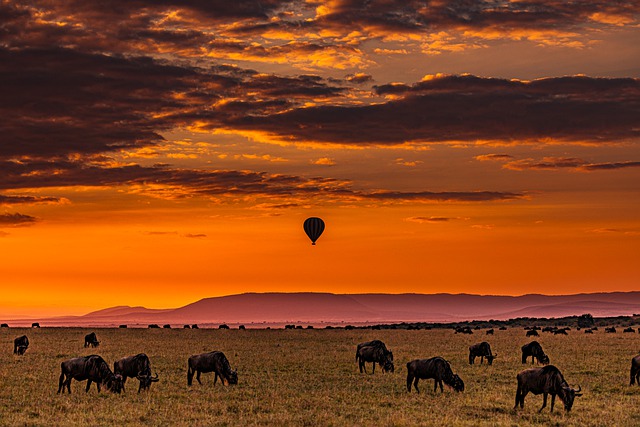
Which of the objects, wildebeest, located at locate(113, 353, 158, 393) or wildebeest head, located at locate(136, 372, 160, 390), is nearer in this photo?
wildebeest head, located at locate(136, 372, 160, 390)

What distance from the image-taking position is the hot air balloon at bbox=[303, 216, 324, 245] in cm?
7875

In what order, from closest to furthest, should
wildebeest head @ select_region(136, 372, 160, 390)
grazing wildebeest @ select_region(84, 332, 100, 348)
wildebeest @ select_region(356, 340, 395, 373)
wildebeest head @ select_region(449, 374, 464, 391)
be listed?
1. wildebeest head @ select_region(449, 374, 464, 391)
2. wildebeest head @ select_region(136, 372, 160, 390)
3. wildebeest @ select_region(356, 340, 395, 373)
4. grazing wildebeest @ select_region(84, 332, 100, 348)

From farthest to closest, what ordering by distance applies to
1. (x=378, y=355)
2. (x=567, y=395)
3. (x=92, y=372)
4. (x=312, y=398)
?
(x=378, y=355)
(x=92, y=372)
(x=312, y=398)
(x=567, y=395)

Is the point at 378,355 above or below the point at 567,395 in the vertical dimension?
above

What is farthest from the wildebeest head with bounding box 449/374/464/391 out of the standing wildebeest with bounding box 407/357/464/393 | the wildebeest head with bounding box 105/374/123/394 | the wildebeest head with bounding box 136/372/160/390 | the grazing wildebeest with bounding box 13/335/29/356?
the grazing wildebeest with bounding box 13/335/29/356

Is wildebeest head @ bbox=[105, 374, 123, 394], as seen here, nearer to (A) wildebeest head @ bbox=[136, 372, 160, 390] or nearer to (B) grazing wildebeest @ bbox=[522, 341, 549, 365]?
(A) wildebeest head @ bbox=[136, 372, 160, 390]

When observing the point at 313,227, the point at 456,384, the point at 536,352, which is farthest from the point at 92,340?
the point at 456,384

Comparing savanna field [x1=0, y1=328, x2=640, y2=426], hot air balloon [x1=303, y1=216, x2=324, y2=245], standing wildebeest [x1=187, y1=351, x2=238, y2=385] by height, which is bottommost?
savanna field [x1=0, y1=328, x2=640, y2=426]

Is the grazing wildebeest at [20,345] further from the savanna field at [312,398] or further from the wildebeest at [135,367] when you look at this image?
the wildebeest at [135,367]

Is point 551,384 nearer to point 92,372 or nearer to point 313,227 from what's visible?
point 92,372

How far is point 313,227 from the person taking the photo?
79312 mm

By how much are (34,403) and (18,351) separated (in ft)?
86.4

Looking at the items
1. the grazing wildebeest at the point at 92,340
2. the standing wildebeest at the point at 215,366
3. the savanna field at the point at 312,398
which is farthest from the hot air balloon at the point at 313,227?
the standing wildebeest at the point at 215,366

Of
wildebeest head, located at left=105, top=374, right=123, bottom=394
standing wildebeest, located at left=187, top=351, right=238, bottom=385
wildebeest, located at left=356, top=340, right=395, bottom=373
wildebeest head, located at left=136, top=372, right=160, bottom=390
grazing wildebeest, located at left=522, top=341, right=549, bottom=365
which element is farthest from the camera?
grazing wildebeest, located at left=522, top=341, right=549, bottom=365
